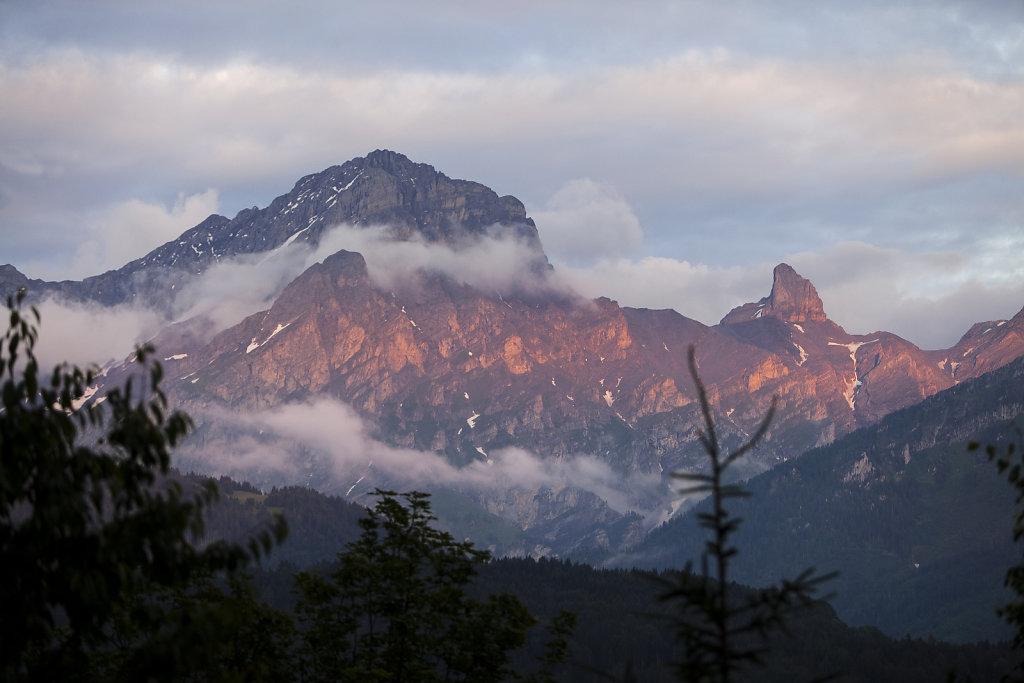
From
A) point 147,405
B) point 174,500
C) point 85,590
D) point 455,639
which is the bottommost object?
point 455,639

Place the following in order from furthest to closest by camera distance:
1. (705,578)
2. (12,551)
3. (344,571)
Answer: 1. (344,571)
2. (12,551)
3. (705,578)

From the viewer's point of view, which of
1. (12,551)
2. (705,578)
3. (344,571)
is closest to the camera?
(705,578)

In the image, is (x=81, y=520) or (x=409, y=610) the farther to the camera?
(x=409, y=610)

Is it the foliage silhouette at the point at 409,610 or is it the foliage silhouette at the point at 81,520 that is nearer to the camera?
the foliage silhouette at the point at 81,520

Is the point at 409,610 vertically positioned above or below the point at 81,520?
below

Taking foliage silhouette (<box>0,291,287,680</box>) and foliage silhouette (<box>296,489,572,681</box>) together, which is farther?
foliage silhouette (<box>296,489,572,681</box>)

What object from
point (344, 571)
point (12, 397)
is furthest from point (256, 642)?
→ point (12, 397)

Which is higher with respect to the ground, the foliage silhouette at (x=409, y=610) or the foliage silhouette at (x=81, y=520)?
the foliage silhouette at (x=81, y=520)

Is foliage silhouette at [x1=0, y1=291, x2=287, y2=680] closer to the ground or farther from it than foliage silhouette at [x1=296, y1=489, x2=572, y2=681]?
farther from it

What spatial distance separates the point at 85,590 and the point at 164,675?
227 cm

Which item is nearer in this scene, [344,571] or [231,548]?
[231,548]

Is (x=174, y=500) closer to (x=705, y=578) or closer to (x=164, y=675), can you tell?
(x=164, y=675)

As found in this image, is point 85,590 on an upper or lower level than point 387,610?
upper

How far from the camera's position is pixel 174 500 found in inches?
846
